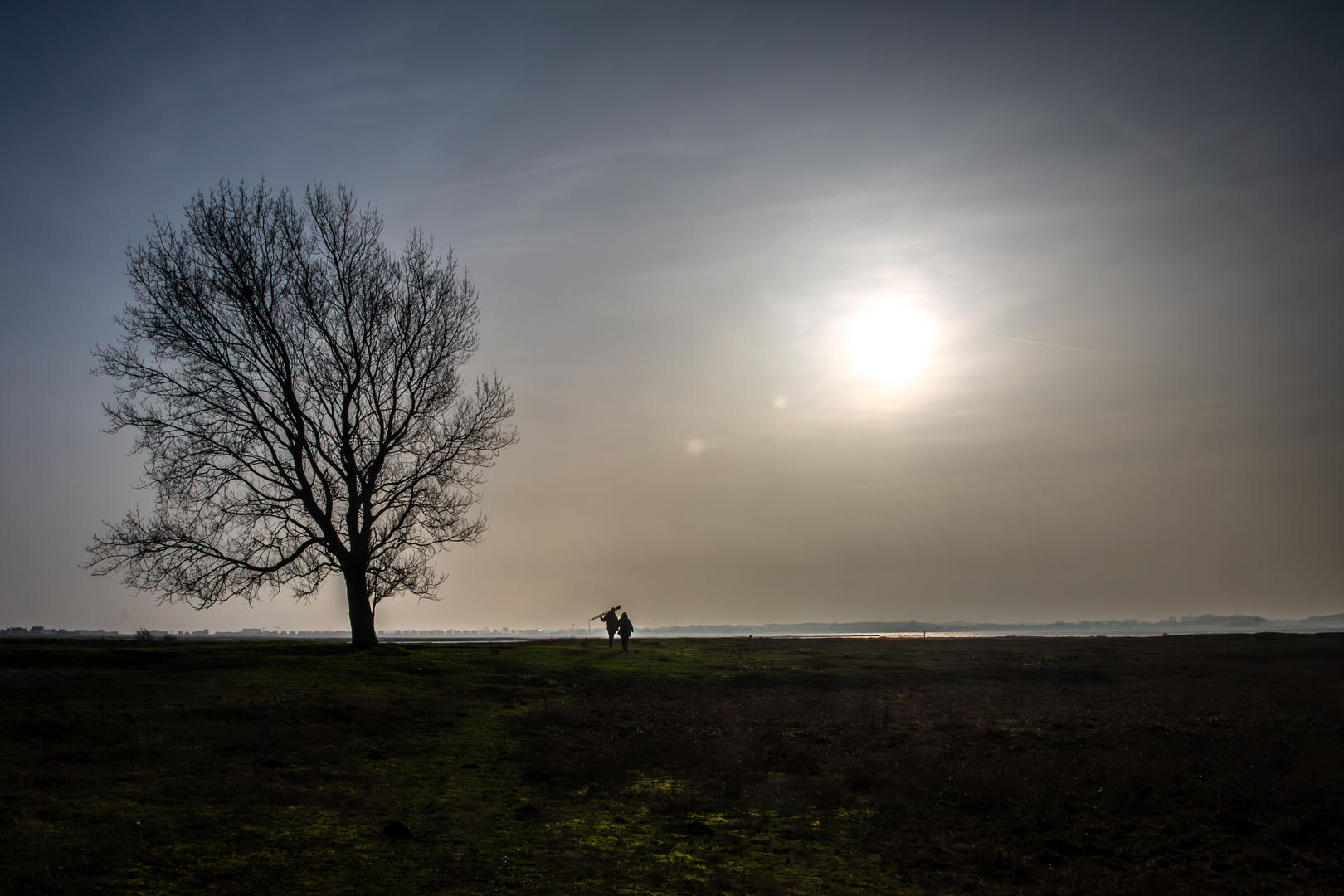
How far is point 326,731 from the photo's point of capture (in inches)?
699

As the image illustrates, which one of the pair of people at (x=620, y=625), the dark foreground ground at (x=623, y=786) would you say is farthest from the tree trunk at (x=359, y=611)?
the pair of people at (x=620, y=625)

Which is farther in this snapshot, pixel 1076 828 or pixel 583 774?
pixel 583 774

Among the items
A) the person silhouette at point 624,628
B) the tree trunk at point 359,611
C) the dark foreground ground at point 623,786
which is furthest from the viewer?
the person silhouette at point 624,628

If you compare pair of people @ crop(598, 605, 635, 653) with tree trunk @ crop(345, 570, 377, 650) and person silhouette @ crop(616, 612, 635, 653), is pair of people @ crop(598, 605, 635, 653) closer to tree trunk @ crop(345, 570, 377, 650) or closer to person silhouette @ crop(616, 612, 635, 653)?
person silhouette @ crop(616, 612, 635, 653)

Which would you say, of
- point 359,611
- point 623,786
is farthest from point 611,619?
point 623,786

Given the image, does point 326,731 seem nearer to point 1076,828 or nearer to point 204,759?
point 204,759

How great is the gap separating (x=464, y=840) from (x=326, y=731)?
7.74m

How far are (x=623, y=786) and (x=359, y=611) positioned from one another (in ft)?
67.9

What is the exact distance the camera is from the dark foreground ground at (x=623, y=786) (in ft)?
35.1

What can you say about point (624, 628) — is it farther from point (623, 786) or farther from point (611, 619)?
point (623, 786)

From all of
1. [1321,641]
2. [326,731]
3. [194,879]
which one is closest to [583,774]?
[326,731]

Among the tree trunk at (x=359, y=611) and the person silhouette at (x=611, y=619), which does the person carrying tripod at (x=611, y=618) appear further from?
the tree trunk at (x=359, y=611)

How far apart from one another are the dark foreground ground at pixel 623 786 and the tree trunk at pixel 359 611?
444 centimetres

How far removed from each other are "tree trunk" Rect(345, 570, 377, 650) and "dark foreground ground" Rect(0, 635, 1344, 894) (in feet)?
14.6
